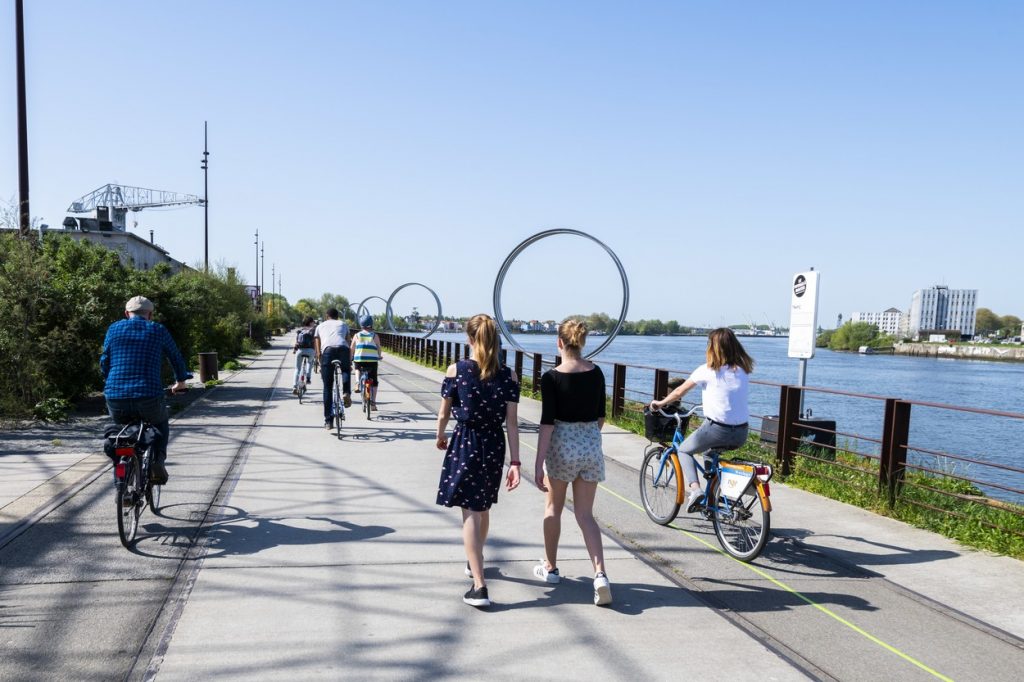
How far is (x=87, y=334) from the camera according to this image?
41.2 ft

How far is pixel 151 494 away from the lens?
597 cm

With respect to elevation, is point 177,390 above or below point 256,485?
above

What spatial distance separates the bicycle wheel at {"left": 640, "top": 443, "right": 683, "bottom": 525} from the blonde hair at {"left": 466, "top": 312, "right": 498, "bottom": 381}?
225 centimetres

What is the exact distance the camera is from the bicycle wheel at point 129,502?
17.0ft

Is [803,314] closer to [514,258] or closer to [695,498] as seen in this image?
[514,258]

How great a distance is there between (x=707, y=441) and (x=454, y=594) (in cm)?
220

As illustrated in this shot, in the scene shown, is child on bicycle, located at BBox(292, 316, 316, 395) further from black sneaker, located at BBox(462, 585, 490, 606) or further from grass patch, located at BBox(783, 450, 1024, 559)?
black sneaker, located at BBox(462, 585, 490, 606)

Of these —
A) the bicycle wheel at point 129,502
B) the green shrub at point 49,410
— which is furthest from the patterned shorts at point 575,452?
the green shrub at point 49,410

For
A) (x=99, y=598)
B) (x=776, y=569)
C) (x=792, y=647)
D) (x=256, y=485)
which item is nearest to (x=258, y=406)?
(x=256, y=485)

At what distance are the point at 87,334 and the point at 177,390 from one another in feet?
24.9

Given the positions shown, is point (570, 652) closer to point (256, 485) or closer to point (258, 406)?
point (256, 485)

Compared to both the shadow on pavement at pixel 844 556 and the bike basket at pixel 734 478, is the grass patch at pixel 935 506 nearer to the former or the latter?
the shadow on pavement at pixel 844 556

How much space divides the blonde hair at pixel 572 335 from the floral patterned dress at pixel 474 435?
1.37ft

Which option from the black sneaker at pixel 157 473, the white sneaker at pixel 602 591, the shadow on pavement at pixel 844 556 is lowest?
the shadow on pavement at pixel 844 556
